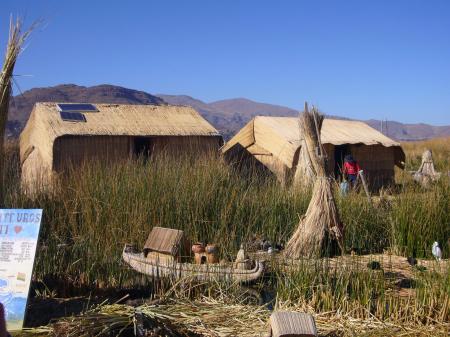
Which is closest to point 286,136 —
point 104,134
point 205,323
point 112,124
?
point 112,124

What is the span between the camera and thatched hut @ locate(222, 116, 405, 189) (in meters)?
12.8

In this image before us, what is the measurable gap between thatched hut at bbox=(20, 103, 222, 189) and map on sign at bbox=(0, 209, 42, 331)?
679cm

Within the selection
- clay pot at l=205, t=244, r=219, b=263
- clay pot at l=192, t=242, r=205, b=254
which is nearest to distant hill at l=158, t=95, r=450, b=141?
clay pot at l=192, t=242, r=205, b=254

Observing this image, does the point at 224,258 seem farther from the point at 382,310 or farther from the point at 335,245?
the point at 382,310

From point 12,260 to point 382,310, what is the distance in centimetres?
260

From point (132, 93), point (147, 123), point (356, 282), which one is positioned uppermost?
point (132, 93)

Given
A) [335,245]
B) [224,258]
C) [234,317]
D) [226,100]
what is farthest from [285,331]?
[226,100]

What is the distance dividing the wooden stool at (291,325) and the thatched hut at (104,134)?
7765 millimetres

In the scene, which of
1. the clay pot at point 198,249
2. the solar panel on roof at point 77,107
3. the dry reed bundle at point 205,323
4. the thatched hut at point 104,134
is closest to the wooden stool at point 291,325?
the dry reed bundle at point 205,323

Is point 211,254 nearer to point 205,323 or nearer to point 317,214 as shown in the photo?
point 317,214

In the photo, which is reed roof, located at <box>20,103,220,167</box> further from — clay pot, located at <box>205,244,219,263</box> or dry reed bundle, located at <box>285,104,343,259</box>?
clay pot, located at <box>205,244,219,263</box>

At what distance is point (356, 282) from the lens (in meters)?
4.61

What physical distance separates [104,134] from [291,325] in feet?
29.6

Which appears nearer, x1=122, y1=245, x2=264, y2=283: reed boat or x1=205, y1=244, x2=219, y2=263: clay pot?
x1=122, y1=245, x2=264, y2=283: reed boat
